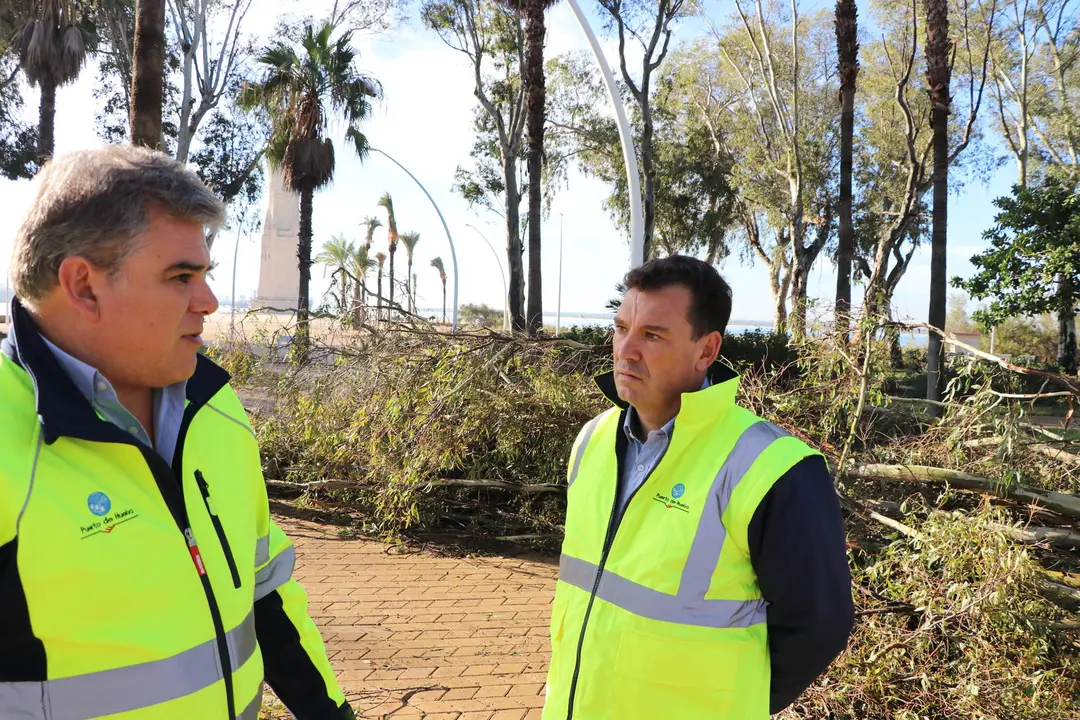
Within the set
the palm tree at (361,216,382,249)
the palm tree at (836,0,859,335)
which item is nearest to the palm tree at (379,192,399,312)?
the palm tree at (361,216,382,249)

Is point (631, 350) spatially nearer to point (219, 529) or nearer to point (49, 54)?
point (219, 529)

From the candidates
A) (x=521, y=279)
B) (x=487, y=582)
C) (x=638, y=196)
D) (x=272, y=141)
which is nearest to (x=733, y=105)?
(x=521, y=279)

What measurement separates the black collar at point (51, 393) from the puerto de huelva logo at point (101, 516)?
3.9 inches

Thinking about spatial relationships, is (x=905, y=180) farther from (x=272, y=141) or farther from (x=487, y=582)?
(x=487, y=582)

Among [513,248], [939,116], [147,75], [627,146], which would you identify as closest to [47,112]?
[513,248]

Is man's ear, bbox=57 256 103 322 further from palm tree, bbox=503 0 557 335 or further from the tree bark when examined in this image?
the tree bark

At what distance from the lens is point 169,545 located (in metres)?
1.47

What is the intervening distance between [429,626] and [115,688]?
13.3 feet

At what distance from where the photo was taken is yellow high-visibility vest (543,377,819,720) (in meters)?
1.94

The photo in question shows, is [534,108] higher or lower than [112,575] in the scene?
higher

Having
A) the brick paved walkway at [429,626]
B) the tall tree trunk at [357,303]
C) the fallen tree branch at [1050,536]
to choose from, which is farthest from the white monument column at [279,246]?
the fallen tree branch at [1050,536]

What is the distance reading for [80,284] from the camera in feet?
4.95

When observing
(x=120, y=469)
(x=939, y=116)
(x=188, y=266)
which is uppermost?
(x=939, y=116)

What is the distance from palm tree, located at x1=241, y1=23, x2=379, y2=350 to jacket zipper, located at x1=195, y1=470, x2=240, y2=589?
20459 mm
